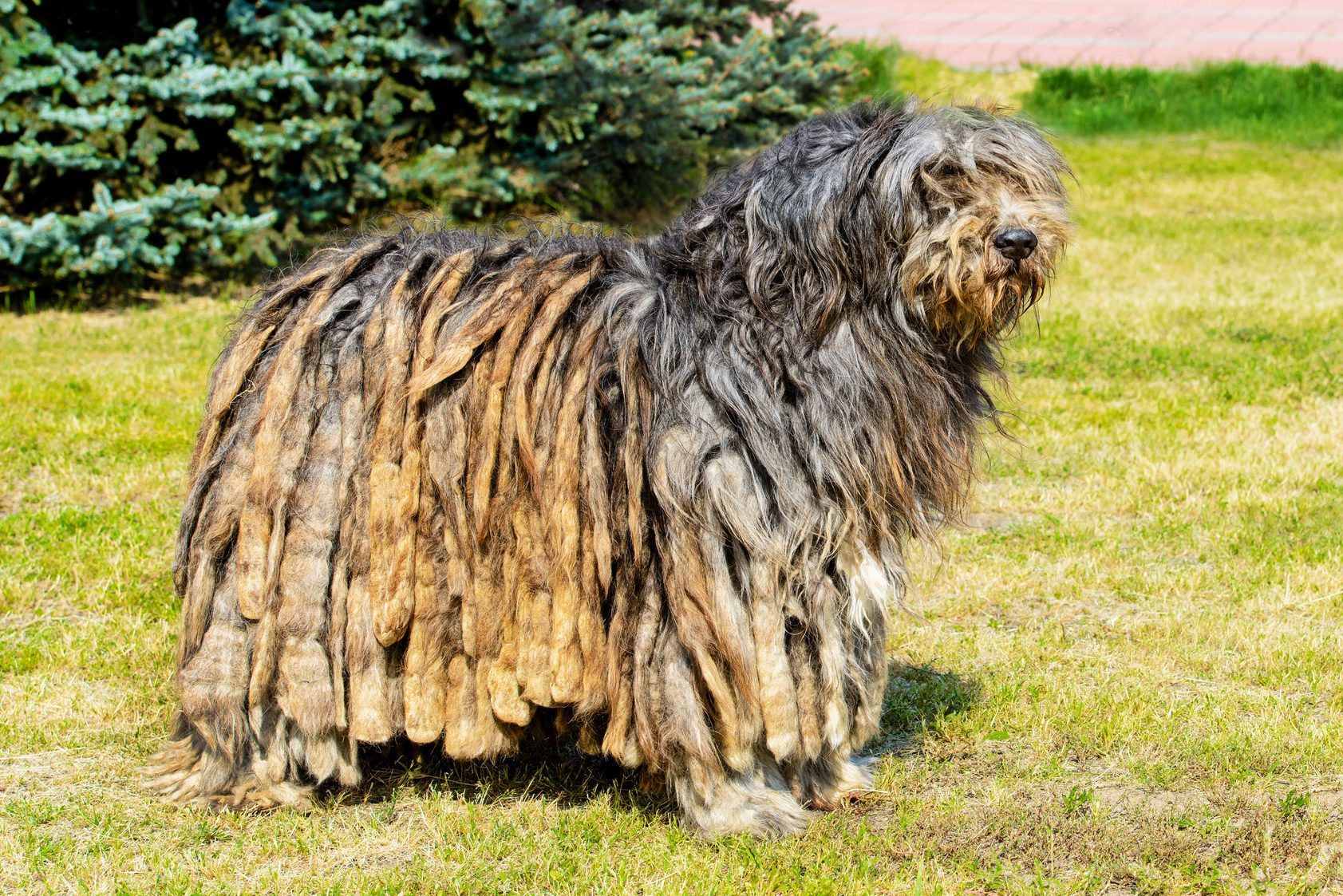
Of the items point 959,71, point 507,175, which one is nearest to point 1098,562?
point 507,175

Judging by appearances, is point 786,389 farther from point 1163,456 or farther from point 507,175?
point 507,175

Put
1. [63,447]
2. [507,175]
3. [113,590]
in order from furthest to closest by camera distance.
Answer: [507,175], [63,447], [113,590]

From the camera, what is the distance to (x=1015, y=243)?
347cm

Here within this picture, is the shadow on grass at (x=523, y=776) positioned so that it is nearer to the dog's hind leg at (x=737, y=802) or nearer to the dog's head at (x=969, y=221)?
the dog's hind leg at (x=737, y=802)

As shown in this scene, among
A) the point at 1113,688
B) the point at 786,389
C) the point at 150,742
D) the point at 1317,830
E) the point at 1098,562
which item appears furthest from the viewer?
the point at 1098,562

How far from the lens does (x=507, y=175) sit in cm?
1075

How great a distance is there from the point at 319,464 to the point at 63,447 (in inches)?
160

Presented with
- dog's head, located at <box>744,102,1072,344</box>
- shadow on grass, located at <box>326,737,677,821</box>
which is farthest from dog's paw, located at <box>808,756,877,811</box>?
dog's head, located at <box>744,102,1072,344</box>

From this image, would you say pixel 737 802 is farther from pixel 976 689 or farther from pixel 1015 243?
pixel 1015 243

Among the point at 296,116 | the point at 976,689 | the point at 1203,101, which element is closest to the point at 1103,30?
the point at 1203,101

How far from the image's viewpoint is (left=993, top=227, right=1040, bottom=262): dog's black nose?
11.4 ft

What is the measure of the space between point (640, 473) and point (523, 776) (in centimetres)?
120

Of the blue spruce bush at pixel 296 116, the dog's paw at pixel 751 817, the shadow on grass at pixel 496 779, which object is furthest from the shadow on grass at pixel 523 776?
the blue spruce bush at pixel 296 116

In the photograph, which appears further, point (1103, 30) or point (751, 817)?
point (1103, 30)
